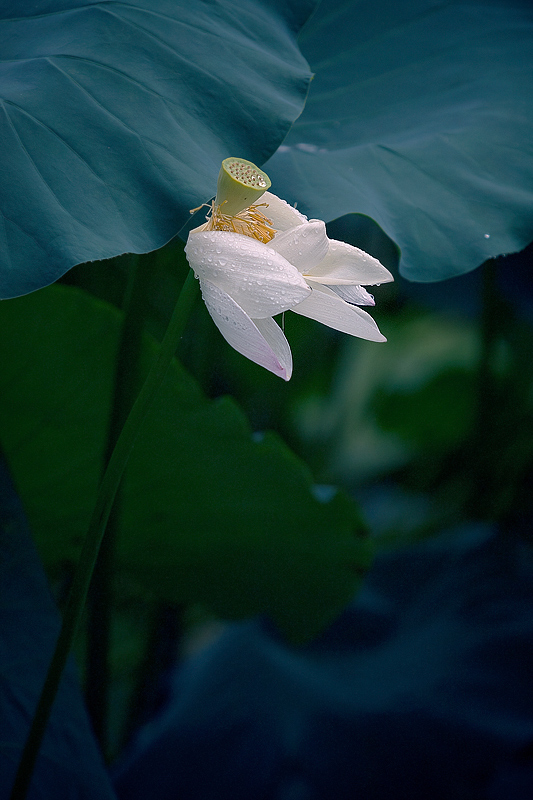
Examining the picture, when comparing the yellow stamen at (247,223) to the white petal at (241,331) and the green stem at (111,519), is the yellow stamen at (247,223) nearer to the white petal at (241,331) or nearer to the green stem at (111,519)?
the white petal at (241,331)

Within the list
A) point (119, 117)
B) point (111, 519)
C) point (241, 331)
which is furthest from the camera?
point (111, 519)

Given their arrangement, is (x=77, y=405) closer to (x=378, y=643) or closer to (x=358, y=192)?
(x=358, y=192)

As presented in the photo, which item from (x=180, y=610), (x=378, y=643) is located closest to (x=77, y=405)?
(x=180, y=610)

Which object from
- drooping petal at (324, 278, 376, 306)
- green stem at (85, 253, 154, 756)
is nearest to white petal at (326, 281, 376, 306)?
drooping petal at (324, 278, 376, 306)

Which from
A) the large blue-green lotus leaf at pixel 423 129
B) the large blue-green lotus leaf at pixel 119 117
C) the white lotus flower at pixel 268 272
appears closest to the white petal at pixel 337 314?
the white lotus flower at pixel 268 272

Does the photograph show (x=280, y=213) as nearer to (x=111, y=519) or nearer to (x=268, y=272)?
(x=268, y=272)

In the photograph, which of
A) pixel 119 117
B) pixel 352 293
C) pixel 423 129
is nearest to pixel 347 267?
pixel 352 293
